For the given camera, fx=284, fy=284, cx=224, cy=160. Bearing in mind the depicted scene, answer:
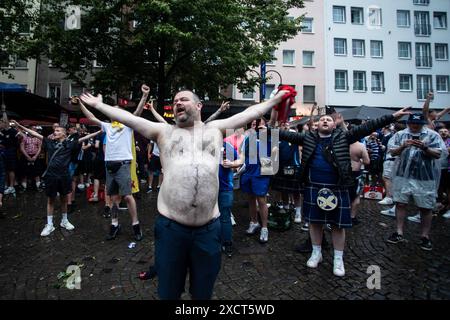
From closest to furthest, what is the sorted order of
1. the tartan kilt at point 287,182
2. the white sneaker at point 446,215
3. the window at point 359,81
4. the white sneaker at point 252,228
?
the white sneaker at point 252,228 < the tartan kilt at point 287,182 < the white sneaker at point 446,215 < the window at point 359,81

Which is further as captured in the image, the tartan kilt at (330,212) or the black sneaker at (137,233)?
the black sneaker at (137,233)

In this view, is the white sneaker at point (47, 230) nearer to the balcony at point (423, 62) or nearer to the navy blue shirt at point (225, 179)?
the navy blue shirt at point (225, 179)

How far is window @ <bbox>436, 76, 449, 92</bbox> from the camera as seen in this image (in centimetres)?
3356

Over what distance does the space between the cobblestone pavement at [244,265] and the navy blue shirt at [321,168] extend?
132cm

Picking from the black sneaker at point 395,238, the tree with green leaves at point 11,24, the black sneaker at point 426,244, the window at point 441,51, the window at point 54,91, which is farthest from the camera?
the window at point 441,51

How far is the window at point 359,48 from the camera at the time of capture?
1293 inches

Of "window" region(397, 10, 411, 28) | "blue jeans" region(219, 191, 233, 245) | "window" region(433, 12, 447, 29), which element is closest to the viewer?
"blue jeans" region(219, 191, 233, 245)

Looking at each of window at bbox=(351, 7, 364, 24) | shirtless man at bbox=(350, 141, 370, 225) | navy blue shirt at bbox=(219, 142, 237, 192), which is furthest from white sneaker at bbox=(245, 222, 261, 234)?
window at bbox=(351, 7, 364, 24)

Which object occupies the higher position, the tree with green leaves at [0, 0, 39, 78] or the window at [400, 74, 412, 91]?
the window at [400, 74, 412, 91]

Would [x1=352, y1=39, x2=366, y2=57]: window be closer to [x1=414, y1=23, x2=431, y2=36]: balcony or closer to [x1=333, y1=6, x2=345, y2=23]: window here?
[x1=333, y1=6, x2=345, y2=23]: window

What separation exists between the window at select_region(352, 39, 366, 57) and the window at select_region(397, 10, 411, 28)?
5.33 metres

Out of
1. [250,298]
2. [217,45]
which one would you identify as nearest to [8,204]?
[250,298]

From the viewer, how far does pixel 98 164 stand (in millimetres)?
7832

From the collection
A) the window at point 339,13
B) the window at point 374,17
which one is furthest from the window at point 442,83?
the window at point 339,13
